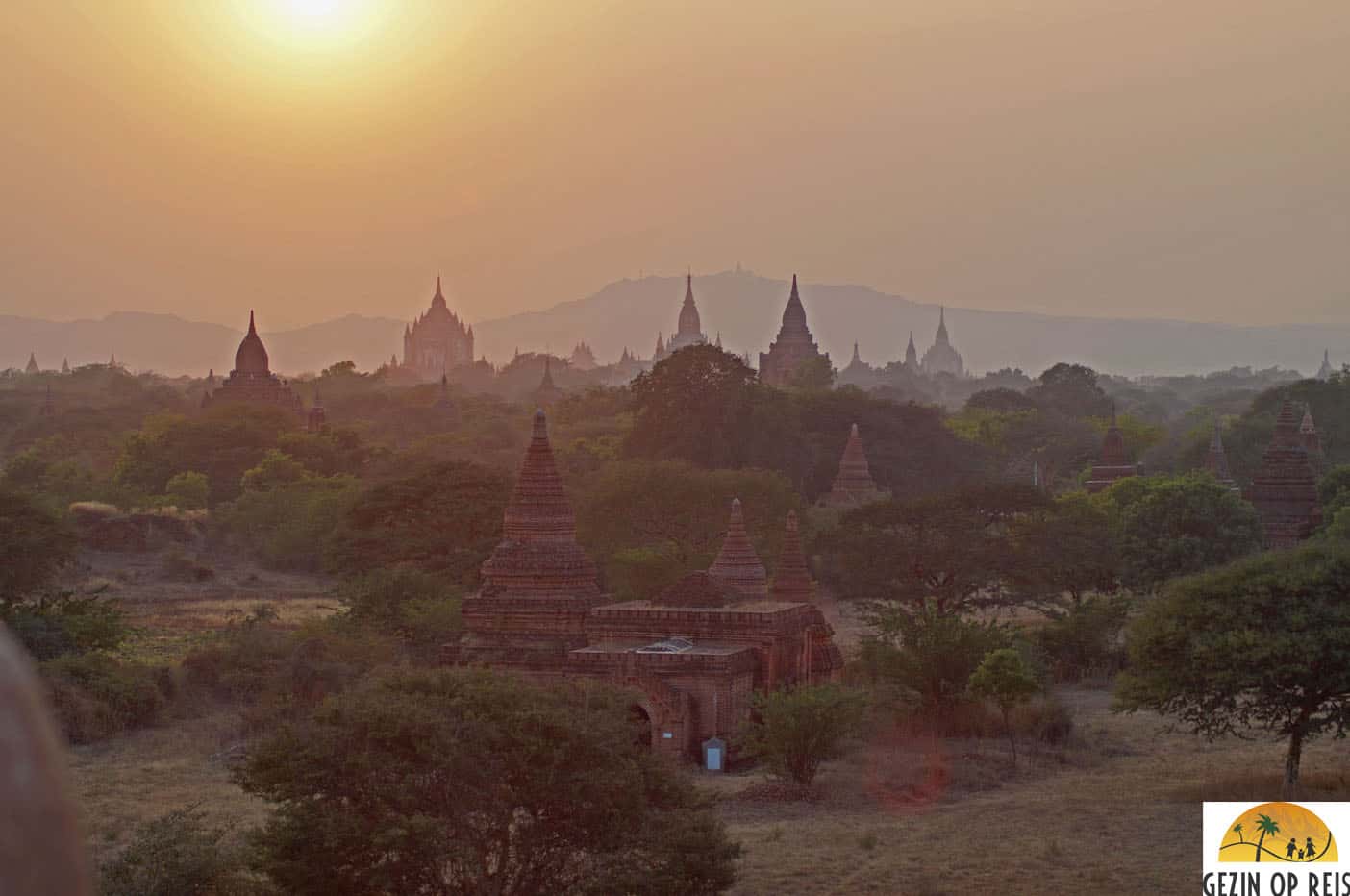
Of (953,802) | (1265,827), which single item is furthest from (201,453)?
(1265,827)

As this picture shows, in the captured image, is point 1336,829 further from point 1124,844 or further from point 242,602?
point 242,602

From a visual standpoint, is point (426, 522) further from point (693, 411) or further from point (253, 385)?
point (253, 385)

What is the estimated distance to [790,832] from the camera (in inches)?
898

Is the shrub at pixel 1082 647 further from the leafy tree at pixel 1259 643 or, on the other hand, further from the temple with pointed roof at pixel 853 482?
the temple with pointed roof at pixel 853 482

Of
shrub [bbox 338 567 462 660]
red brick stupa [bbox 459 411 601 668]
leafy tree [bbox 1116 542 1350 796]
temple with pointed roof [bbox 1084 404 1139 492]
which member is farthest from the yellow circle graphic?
temple with pointed roof [bbox 1084 404 1139 492]

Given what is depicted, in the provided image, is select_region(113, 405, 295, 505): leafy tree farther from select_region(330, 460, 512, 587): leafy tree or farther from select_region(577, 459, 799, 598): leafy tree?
select_region(330, 460, 512, 587): leafy tree

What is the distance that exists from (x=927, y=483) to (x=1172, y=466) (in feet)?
46.8

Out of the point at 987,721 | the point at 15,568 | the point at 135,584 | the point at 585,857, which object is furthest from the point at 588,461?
the point at 585,857

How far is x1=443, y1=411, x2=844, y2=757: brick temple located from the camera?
92.7ft

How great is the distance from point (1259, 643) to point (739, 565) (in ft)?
46.8

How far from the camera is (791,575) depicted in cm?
3603

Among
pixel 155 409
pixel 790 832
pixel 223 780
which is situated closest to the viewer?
pixel 790 832

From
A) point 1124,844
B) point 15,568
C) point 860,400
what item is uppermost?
point 860,400

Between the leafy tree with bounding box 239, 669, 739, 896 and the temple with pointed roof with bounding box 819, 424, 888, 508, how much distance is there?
52.8 meters
